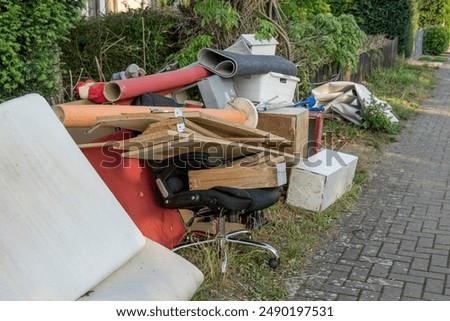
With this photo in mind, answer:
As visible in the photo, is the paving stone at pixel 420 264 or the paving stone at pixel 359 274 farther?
the paving stone at pixel 420 264

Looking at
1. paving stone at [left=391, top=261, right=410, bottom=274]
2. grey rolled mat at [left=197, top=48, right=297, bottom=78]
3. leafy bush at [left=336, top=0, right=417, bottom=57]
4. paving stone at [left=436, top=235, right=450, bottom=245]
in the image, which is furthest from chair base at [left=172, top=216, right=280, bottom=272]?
leafy bush at [left=336, top=0, right=417, bottom=57]

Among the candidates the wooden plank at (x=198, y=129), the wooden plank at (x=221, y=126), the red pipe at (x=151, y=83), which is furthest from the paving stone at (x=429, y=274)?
the red pipe at (x=151, y=83)

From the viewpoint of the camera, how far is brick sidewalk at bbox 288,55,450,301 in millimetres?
4129

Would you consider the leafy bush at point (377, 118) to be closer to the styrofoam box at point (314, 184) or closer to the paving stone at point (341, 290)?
the styrofoam box at point (314, 184)

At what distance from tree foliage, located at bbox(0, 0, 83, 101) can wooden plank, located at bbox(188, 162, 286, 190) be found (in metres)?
1.42

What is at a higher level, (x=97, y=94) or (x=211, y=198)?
(x=97, y=94)

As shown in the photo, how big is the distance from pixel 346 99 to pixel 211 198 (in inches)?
210

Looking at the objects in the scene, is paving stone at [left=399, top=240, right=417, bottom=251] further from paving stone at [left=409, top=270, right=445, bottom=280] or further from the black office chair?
the black office chair

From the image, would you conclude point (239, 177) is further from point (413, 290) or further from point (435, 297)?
point (435, 297)

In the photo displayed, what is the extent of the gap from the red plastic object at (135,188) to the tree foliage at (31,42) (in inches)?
29.8

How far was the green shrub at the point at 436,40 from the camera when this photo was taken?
25.6 m

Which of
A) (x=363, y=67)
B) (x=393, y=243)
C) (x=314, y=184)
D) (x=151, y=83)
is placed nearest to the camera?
(x=151, y=83)

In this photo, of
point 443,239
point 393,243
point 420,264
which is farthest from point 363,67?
point 420,264

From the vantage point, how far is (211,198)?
3871mm
